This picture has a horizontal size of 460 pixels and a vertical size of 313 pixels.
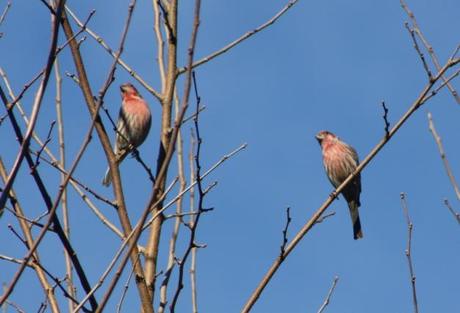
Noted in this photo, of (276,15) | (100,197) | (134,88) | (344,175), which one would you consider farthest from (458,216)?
(134,88)

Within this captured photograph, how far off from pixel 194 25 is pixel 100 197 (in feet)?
6.97

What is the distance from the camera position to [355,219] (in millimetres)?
12859

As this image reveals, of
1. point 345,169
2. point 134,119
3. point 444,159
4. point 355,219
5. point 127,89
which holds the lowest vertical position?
point 444,159

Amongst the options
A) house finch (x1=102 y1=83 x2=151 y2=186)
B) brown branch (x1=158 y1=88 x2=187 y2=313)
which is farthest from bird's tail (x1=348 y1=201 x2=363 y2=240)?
brown branch (x1=158 y1=88 x2=187 y2=313)

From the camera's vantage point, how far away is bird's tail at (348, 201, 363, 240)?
1286 centimetres

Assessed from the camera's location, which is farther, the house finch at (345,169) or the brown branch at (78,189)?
the house finch at (345,169)

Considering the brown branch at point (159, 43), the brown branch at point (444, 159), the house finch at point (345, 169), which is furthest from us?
the house finch at point (345, 169)

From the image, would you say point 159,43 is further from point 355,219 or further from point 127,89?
point 355,219

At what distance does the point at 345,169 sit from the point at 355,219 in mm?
792

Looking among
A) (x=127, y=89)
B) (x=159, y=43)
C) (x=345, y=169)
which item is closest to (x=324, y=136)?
(x=345, y=169)

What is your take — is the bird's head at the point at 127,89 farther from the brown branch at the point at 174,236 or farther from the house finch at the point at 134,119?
the brown branch at the point at 174,236

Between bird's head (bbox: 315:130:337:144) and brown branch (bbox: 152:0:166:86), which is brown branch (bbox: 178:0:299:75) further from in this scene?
bird's head (bbox: 315:130:337:144)

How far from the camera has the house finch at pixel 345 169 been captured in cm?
1285

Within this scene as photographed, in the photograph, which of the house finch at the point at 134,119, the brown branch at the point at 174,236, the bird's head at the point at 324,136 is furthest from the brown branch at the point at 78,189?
the bird's head at the point at 324,136
